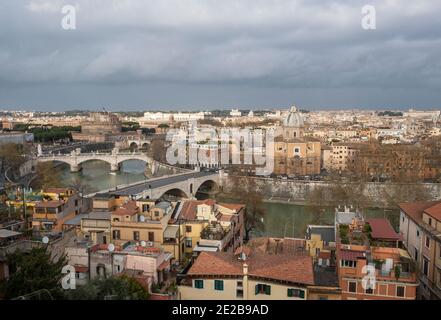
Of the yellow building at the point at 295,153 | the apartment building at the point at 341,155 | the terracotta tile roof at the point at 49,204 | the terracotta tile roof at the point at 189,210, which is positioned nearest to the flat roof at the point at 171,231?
the terracotta tile roof at the point at 189,210

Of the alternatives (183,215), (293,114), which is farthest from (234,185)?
(183,215)

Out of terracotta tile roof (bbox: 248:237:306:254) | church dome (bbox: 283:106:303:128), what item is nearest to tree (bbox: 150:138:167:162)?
church dome (bbox: 283:106:303:128)

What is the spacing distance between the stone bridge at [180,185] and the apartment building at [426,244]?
685 centimetres

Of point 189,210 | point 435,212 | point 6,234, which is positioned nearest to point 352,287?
point 435,212

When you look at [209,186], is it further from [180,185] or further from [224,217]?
[224,217]

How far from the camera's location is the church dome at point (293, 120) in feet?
71.9

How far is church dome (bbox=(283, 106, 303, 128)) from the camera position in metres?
21.9

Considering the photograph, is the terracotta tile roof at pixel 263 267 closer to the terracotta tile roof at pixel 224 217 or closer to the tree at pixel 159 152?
the terracotta tile roof at pixel 224 217

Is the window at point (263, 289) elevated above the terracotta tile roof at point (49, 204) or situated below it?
below

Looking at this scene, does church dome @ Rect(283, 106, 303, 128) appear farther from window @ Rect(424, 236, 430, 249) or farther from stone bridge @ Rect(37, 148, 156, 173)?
window @ Rect(424, 236, 430, 249)

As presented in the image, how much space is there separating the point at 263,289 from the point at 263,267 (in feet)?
0.75

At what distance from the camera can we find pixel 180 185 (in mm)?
15898

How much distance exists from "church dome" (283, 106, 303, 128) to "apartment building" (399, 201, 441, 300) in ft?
48.3
